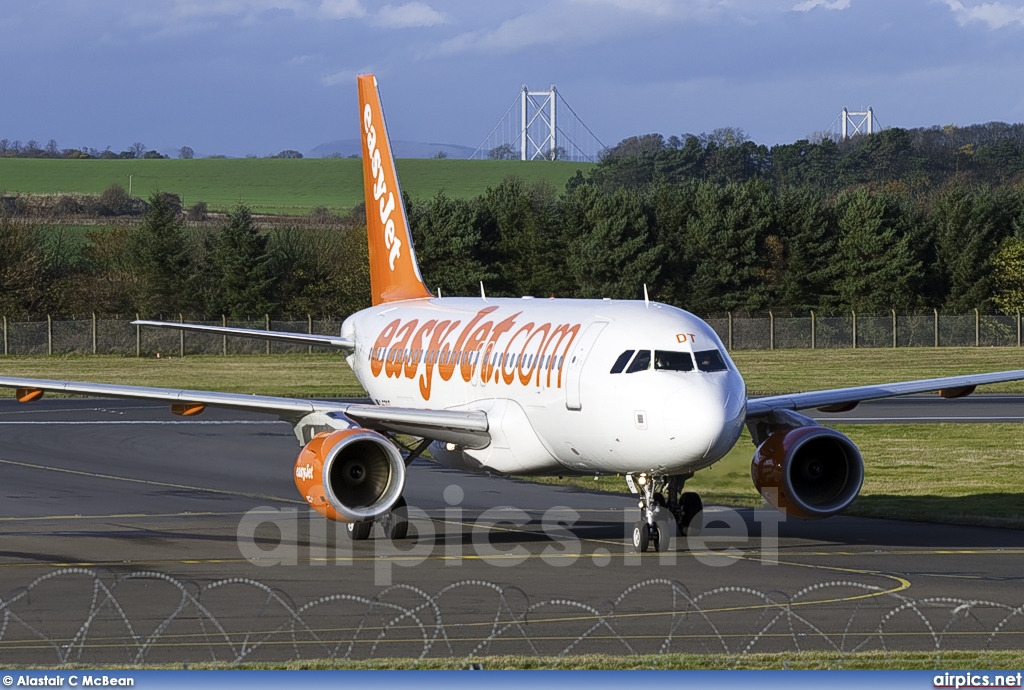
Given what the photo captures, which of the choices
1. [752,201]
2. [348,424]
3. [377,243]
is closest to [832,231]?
[752,201]

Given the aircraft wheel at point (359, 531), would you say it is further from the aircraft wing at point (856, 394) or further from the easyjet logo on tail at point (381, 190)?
the easyjet logo on tail at point (381, 190)

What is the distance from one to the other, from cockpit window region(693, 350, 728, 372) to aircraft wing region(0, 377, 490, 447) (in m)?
4.57

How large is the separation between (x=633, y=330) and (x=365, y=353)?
10.7m

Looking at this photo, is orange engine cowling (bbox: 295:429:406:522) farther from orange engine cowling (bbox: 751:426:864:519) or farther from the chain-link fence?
the chain-link fence

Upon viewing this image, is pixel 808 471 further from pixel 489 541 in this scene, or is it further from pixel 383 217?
pixel 383 217

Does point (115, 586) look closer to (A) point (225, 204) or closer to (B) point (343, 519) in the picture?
(B) point (343, 519)

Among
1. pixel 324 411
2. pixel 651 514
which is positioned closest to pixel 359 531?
pixel 324 411

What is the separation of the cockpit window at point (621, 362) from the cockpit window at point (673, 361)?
17.9 inches

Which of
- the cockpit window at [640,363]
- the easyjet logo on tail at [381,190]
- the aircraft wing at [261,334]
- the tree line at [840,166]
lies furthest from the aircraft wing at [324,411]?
the tree line at [840,166]

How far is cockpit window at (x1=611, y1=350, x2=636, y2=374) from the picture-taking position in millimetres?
22453

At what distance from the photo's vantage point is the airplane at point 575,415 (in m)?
21.8

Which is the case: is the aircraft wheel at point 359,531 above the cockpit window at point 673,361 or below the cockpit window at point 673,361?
below

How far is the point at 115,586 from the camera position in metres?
20.2

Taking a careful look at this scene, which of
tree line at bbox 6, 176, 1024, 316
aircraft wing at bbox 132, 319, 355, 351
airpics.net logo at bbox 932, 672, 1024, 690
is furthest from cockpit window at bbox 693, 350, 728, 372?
tree line at bbox 6, 176, 1024, 316
